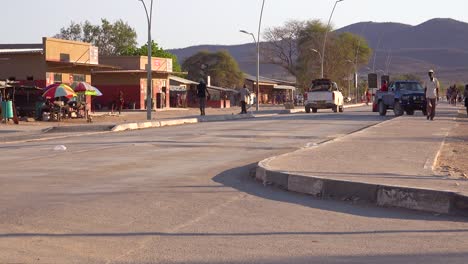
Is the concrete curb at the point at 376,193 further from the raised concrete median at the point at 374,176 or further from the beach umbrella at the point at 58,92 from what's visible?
the beach umbrella at the point at 58,92

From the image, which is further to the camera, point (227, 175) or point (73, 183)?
point (227, 175)

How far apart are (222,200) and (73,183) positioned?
8.94ft

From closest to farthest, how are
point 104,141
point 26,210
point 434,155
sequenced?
point 26,210 < point 434,155 < point 104,141

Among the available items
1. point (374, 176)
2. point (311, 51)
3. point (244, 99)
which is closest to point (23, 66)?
point (244, 99)

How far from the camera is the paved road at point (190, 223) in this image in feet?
22.4

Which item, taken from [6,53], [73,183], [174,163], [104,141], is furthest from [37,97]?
[73,183]

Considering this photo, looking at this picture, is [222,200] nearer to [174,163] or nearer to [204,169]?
[204,169]

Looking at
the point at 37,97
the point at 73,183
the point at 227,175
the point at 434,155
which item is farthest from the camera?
the point at 37,97

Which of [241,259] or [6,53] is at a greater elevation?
[6,53]

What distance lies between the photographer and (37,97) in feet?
135

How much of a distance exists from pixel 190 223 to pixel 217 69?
103 metres

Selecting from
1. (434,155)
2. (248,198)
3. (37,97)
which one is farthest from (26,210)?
(37,97)

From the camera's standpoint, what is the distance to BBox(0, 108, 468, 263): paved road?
6.84 metres

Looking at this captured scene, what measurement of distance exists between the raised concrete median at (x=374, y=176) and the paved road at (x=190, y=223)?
265mm
